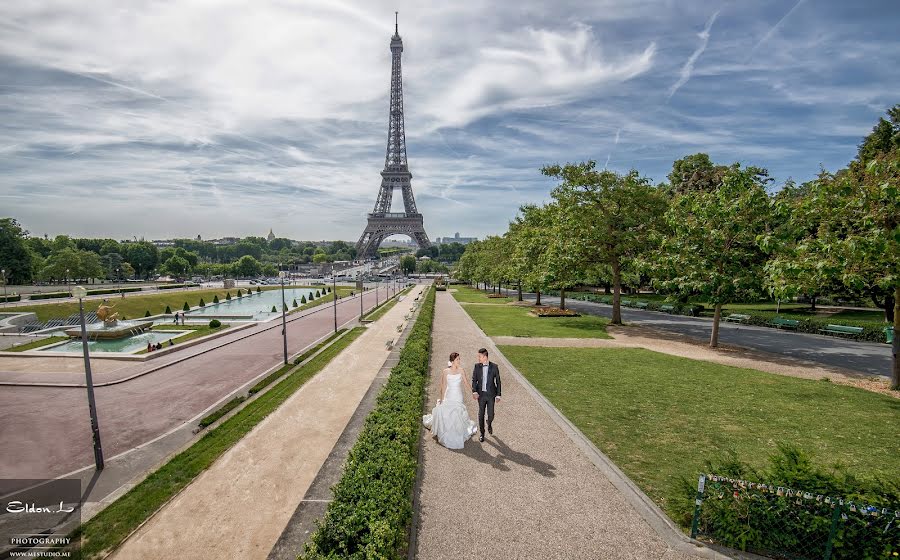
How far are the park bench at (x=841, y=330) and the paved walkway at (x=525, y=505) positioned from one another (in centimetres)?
2374

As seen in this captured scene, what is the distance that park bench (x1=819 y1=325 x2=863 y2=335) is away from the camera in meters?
23.2

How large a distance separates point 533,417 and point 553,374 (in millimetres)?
5101

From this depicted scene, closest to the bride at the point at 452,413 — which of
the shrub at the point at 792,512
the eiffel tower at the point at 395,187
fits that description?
the shrub at the point at 792,512

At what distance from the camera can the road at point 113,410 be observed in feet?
36.5

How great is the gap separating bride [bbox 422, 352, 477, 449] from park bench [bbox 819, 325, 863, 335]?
86.6 feet

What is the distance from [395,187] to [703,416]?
414ft

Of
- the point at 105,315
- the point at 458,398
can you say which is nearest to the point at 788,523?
the point at 458,398

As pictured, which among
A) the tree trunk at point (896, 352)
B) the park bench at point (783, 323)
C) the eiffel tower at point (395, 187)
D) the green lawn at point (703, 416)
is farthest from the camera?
the eiffel tower at point (395, 187)

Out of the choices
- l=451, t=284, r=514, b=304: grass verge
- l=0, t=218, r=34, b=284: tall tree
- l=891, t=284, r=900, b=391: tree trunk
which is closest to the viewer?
l=891, t=284, r=900, b=391: tree trunk

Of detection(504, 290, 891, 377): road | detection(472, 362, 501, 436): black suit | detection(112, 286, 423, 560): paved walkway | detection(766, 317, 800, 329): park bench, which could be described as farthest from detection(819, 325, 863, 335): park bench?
detection(112, 286, 423, 560): paved walkway

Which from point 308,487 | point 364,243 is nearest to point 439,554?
point 308,487

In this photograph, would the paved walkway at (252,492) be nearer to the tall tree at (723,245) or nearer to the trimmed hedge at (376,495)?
the trimmed hedge at (376,495)

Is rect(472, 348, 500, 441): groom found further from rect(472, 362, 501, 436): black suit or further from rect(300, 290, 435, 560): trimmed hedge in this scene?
rect(300, 290, 435, 560): trimmed hedge

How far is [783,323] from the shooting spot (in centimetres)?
2742
